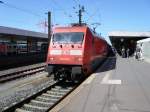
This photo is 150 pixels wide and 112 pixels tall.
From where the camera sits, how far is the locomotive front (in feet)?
50.9

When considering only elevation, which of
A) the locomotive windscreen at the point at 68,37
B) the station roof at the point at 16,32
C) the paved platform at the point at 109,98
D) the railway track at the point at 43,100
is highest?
the station roof at the point at 16,32

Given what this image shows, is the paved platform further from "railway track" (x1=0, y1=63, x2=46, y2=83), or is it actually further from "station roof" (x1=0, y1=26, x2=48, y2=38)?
"station roof" (x1=0, y1=26, x2=48, y2=38)

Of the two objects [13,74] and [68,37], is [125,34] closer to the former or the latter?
[13,74]

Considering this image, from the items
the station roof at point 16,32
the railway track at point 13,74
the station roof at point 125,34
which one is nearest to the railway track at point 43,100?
the railway track at point 13,74

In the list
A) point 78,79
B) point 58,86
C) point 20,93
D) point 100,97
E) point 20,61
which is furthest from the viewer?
point 20,61

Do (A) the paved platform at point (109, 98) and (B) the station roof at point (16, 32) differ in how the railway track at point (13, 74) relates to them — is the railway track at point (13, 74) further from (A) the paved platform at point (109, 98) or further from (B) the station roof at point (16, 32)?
(B) the station roof at point (16, 32)

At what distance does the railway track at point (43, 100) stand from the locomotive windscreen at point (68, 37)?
220 cm

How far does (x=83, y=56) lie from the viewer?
51.0ft

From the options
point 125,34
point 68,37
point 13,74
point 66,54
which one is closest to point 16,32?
point 13,74

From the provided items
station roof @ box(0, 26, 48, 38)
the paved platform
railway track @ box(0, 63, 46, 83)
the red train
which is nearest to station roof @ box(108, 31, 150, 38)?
station roof @ box(0, 26, 48, 38)

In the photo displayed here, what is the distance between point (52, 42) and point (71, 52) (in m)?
1.38

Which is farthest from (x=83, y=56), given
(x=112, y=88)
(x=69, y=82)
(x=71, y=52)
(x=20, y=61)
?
(x=20, y=61)

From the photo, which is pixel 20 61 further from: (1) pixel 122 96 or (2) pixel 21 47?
(1) pixel 122 96

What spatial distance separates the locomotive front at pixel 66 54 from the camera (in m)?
15.5
